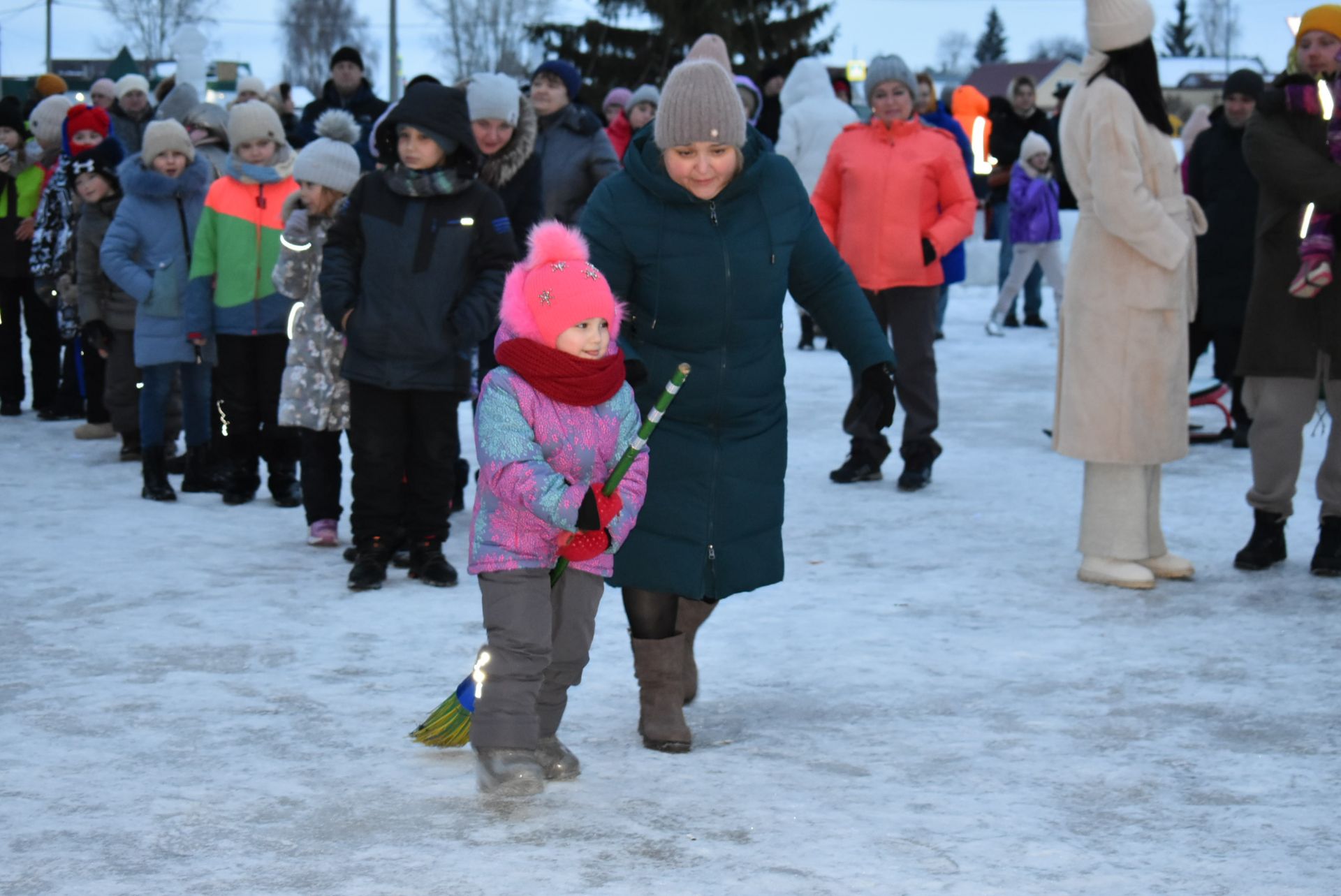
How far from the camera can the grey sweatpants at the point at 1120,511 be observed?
646cm

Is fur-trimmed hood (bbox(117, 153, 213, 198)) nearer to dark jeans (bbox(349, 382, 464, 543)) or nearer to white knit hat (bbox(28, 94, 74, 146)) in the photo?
dark jeans (bbox(349, 382, 464, 543))

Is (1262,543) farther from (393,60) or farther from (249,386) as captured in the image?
(393,60)

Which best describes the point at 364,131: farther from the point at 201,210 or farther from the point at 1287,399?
the point at 1287,399

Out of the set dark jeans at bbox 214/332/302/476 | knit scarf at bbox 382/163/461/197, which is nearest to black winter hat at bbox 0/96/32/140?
dark jeans at bbox 214/332/302/476

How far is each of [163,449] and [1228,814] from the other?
5.70 meters

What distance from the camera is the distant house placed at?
287 ft

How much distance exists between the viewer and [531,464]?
3.94 m

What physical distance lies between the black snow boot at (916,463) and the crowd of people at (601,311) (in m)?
0.02

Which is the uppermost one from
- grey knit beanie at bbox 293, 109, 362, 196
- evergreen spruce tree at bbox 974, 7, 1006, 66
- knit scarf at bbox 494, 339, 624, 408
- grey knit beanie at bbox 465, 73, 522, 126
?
evergreen spruce tree at bbox 974, 7, 1006, 66

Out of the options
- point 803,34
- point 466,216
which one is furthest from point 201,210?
point 803,34

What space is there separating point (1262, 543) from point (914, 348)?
2265 millimetres

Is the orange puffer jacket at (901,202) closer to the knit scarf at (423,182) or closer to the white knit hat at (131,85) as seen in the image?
the knit scarf at (423,182)

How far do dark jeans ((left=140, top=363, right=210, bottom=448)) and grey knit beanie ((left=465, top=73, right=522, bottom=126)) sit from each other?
187 centimetres

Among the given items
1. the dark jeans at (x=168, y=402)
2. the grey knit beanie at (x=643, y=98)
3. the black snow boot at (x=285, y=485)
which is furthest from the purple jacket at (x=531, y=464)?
the grey knit beanie at (x=643, y=98)
